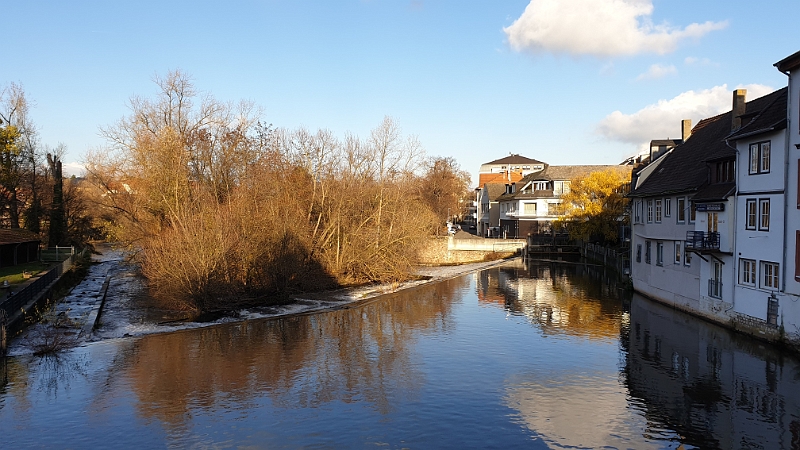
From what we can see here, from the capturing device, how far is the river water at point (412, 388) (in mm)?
14195

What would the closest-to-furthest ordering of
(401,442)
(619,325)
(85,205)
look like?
(401,442) < (619,325) < (85,205)

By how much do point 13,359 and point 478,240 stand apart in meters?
51.4

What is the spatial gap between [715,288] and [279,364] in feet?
62.8

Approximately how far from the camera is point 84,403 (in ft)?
53.8

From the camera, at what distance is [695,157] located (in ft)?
104

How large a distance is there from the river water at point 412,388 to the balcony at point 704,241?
3.52 m

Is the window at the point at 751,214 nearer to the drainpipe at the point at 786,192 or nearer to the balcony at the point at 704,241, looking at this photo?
the drainpipe at the point at 786,192

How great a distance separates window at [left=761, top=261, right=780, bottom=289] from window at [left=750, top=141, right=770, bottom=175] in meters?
3.54

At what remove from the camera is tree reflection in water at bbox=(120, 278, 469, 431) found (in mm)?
16750

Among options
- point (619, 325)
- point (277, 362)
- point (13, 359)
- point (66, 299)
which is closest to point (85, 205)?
point (66, 299)

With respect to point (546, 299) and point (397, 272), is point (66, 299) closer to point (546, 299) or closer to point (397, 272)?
point (397, 272)

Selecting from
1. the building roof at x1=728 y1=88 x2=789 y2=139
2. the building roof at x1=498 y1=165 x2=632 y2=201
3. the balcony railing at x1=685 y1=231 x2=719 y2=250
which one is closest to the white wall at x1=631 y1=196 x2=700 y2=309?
the balcony railing at x1=685 y1=231 x2=719 y2=250

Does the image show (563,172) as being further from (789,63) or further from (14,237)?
(14,237)

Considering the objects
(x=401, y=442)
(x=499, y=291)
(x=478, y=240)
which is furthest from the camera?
(x=478, y=240)
